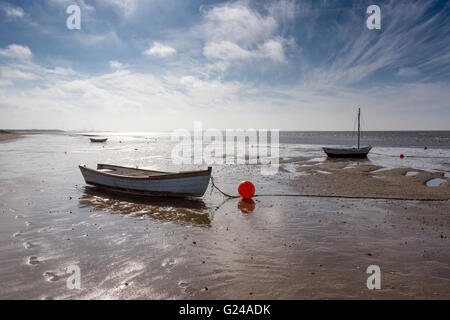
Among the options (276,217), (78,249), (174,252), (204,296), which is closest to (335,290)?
(204,296)

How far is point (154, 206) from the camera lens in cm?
1271

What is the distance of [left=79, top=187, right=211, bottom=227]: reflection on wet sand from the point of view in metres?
11.0

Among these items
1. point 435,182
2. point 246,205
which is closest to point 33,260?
point 246,205

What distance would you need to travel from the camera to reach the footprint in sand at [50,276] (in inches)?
237

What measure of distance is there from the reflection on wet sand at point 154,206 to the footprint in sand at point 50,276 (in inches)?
188

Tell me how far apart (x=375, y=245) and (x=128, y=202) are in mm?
11421

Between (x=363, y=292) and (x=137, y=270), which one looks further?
(x=137, y=270)

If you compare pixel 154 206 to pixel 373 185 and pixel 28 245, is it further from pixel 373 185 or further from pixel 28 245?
pixel 373 185

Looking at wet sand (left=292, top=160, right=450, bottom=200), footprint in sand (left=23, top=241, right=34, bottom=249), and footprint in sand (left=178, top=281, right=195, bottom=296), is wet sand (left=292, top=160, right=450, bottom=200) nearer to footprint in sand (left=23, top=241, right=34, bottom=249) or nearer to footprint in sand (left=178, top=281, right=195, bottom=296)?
footprint in sand (left=178, top=281, right=195, bottom=296)

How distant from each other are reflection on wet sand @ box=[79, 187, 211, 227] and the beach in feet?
0.18

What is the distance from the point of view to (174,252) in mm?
7547

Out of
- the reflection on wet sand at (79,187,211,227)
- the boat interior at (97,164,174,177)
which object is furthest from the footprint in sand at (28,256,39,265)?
the boat interior at (97,164,174,177)
